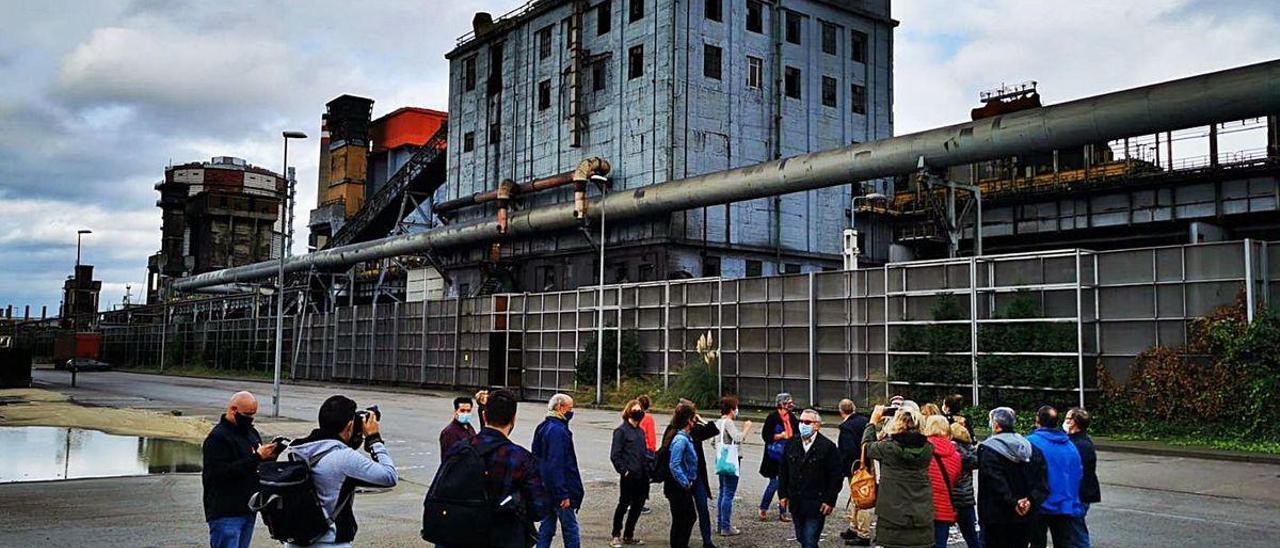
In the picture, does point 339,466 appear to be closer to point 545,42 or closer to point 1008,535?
point 1008,535

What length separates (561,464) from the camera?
884cm

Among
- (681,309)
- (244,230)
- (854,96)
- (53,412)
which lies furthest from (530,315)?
(244,230)

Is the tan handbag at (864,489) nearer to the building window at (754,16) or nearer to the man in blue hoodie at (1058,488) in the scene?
the man in blue hoodie at (1058,488)

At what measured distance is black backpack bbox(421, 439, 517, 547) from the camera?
18.9 feet

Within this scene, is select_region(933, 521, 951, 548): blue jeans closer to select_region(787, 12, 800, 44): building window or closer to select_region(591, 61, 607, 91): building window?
select_region(591, 61, 607, 91): building window

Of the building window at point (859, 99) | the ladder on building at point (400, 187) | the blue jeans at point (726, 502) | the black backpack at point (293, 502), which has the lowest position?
the blue jeans at point (726, 502)

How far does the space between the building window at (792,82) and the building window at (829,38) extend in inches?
110

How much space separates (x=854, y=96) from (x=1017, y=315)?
31.7 m

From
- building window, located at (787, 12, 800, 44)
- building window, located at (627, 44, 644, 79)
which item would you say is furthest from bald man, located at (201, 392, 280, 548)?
building window, located at (787, 12, 800, 44)

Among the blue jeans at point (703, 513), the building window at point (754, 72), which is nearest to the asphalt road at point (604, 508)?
the blue jeans at point (703, 513)

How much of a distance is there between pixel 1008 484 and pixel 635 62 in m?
44.8

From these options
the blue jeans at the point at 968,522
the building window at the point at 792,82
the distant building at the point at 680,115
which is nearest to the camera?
the blue jeans at the point at 968,522

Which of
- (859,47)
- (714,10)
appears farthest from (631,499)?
(859,47)

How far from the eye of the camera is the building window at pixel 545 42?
57.1 metres
